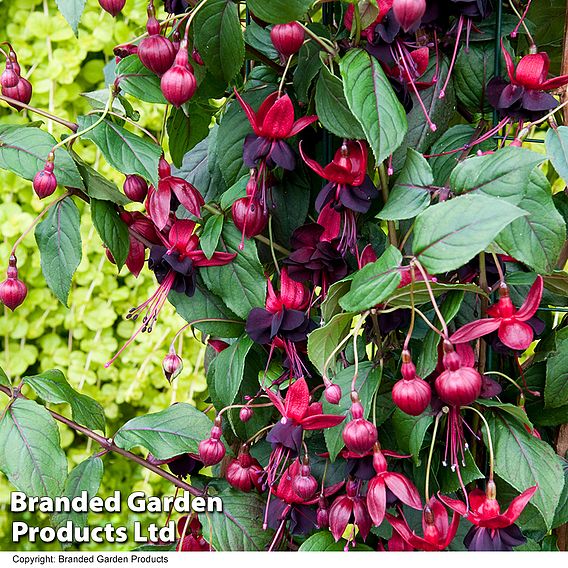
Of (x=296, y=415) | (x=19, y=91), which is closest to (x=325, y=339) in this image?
(x=296, y=415)

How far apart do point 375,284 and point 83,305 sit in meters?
1.32

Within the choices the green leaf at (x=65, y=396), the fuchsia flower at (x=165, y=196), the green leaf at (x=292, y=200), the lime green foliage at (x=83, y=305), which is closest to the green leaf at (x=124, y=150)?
the fuchsia flower at (x=165, y=196)

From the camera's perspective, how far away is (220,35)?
2.34ft

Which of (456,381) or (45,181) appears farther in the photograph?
(45,181)

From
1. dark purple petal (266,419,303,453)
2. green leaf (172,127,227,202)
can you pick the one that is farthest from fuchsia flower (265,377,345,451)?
green leaf (172,127,227,202)

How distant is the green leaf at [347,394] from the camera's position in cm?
69

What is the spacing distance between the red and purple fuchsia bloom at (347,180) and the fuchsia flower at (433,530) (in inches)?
9.9

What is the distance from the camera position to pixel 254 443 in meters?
0.85

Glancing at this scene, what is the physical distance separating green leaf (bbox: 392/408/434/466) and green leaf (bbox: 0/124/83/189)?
14.2 inches

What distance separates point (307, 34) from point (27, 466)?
1.50 ft

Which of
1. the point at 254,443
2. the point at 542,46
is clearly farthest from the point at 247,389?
the point at 542,46

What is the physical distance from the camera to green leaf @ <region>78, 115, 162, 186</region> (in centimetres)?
71

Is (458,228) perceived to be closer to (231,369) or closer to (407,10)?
(407,10)

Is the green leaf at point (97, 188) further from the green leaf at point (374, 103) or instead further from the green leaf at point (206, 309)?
the green leaf at point (374, 103)
